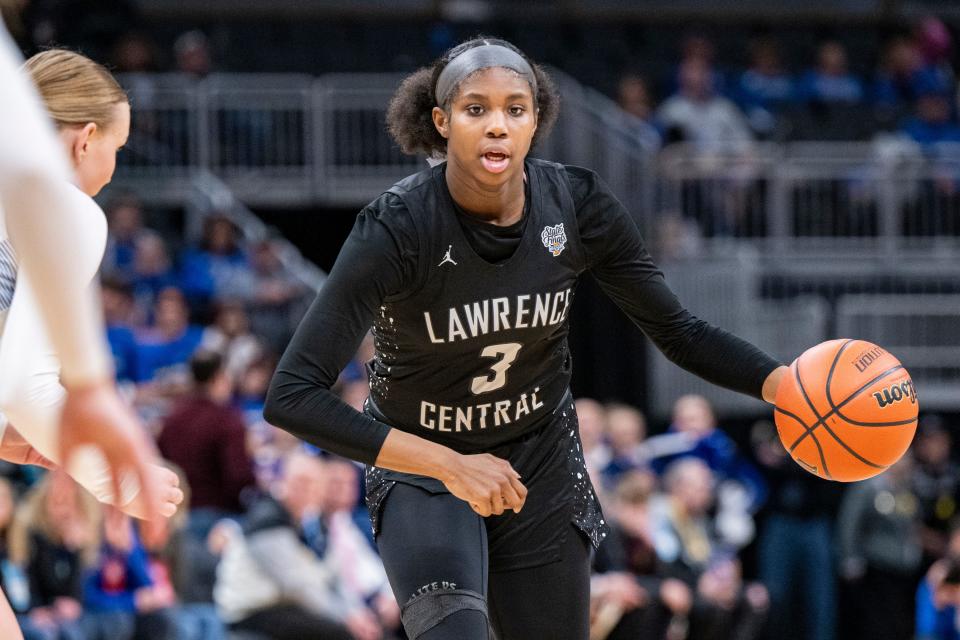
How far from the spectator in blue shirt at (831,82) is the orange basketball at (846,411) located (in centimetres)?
1229

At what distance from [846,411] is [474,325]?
105 centimetres

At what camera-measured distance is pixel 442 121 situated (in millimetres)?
4109

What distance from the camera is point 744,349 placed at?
429 cm

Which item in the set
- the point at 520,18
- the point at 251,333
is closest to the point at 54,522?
the point at 251,333

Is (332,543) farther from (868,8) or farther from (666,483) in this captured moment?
(868,8)

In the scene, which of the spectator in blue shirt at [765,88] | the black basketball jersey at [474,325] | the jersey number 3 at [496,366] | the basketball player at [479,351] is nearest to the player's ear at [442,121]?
the basketball player at [479,351]

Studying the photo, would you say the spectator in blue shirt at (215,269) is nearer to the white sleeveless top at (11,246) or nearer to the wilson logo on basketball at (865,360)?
the wilson logo on basketball at (865,360)

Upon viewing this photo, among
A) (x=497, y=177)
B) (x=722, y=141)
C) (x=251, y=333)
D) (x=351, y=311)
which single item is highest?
(x=497, y=177)

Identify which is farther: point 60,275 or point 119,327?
point 119,327

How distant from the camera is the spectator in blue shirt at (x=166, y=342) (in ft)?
34.9

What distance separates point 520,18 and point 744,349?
44.6 feet

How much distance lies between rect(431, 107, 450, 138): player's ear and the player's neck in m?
0.09

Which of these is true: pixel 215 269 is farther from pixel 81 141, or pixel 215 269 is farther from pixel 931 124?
pixel 81 141

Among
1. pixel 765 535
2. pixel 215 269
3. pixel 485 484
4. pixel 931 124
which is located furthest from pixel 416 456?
pixel 931 124
